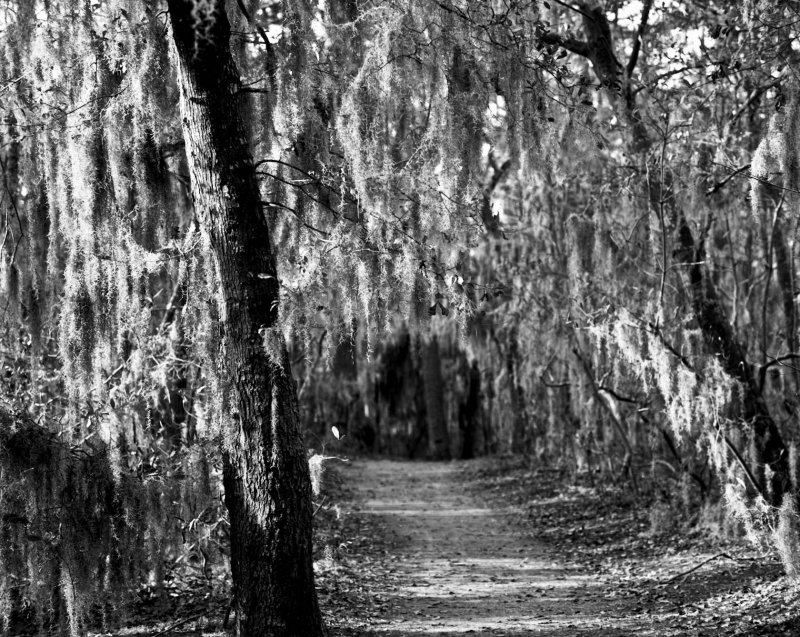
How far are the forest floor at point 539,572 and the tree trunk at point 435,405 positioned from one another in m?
6.55

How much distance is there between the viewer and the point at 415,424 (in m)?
18.6

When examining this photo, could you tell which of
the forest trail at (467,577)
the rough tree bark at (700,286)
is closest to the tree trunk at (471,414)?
the forest trail at (467,577)

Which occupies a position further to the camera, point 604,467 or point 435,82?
point 604,467

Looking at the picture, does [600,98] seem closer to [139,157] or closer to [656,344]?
[656,344]

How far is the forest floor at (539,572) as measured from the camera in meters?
5.36

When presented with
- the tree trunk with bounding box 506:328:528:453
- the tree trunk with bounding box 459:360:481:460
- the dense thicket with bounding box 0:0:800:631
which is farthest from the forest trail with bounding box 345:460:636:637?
the tree trunk with bounding box 459:360:481:460

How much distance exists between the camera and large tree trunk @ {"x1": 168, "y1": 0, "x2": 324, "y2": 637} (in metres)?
4.17

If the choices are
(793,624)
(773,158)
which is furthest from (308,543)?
(773,158)

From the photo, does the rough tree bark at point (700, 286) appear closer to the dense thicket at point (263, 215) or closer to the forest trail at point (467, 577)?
the dense thicket at point (263, 215)

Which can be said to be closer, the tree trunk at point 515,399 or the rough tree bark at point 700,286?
the rough tree bark at point 700,286

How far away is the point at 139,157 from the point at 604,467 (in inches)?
312

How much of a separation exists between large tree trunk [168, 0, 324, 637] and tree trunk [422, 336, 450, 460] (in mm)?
Result: 13005

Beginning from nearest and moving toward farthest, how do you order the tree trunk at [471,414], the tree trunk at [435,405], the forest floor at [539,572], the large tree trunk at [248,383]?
the large tree trunk at [248,383]
the forest floor at [539,572]
the tree trunk at [435,405]
the tree trunk at [471,414]

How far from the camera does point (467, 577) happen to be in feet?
22.2
